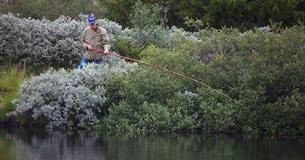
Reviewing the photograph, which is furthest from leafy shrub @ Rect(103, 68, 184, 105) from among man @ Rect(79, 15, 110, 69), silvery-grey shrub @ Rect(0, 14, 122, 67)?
silvery-grey shrub @ Rect(0, 14, 122, 67)

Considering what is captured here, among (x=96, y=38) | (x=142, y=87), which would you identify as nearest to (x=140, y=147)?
(x=142, y=87)

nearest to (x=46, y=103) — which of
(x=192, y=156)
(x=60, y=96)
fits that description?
(x=60, y=96)

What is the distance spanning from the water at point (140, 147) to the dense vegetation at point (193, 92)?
1.96ft

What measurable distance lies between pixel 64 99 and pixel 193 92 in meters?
2.99

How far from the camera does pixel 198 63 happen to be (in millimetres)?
20891

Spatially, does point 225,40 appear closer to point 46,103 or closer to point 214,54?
point 214,54

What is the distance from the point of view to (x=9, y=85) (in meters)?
22.2

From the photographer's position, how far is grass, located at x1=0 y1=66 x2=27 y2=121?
824 inches

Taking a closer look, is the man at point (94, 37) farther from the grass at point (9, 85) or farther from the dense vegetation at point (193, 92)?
the grass at point (9, 85)

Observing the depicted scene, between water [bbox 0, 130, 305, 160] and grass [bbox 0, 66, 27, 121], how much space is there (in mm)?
954

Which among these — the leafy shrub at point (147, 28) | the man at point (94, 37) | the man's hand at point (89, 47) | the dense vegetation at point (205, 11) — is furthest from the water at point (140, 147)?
the dense vegetation at point (205, 11)

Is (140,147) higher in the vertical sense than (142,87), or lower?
lower

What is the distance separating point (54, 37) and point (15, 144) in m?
7.39

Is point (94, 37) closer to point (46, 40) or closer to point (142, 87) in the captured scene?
point (142, 87)
